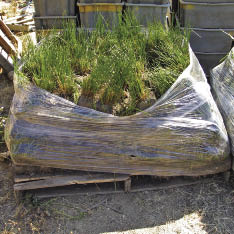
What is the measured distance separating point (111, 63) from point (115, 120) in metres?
0.51

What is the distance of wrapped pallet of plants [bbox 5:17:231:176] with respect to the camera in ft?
7.46

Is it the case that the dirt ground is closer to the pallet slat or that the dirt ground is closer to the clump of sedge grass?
the pallet slat

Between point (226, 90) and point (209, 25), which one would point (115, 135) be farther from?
point (209, 25)

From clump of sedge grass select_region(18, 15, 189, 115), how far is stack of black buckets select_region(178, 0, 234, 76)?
20.1 inches

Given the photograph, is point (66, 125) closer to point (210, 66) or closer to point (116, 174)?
point (116, 174)

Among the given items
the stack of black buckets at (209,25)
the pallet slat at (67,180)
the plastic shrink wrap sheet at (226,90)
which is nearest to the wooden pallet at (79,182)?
the pallet slat at (67,180)

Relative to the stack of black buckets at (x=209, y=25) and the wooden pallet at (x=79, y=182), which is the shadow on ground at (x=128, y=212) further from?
the stack of black buckets at (x=209, y=25)

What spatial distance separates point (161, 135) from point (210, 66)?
169 cm

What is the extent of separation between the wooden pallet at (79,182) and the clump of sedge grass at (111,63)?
1.61 feet

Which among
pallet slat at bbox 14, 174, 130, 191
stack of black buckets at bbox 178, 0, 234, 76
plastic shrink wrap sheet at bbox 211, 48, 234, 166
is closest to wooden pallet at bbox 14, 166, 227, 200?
pallet slat at bbox 14, 174, 130, 191

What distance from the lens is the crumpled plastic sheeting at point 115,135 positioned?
226cm

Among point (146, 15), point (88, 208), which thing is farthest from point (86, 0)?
point (88, 208)

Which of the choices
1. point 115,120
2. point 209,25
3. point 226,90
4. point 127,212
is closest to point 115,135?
point 115,120

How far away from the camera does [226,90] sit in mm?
2738
